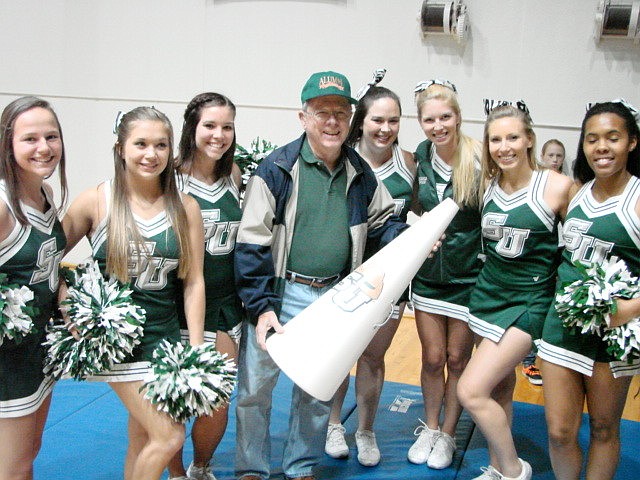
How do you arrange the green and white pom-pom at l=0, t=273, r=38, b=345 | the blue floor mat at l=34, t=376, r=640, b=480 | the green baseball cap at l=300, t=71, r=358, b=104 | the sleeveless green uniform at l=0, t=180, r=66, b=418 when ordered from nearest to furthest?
the green and white pom-pom at l=0, t=273, r=38, b=345, the sleeveless green uniform at l=0, t=180, r=66, b=418, the green baseball cap at l=300, t=71, r=358, b=104, the blue floor mat at l=34, t=376, r=640, b=480

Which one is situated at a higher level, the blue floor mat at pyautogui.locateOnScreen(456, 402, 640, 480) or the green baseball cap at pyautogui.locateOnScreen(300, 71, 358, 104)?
the green baseball cap at pyautogui.locateOnScreen(300, 71, 358, 104)

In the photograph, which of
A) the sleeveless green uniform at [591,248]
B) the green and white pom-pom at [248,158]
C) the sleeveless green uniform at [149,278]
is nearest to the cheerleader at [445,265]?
the sleeveless green uniform at [591,248]

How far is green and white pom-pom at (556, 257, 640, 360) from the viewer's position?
7.73ft

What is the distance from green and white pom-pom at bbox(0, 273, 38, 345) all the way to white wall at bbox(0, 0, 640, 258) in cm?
484

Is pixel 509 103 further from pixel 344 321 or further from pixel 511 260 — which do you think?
pixel 344 321

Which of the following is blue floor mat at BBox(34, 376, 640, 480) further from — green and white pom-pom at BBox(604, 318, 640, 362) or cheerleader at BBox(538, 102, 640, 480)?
green and white pom-pom at BBox(604, 318, 640, 362)

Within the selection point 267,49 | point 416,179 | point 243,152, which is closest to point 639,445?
point 416,179

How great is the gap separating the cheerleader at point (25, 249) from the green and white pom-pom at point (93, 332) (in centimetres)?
7

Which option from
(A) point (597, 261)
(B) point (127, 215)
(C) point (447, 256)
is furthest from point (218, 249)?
(A) point (597, 261)

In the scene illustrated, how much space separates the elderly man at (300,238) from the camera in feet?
8.66

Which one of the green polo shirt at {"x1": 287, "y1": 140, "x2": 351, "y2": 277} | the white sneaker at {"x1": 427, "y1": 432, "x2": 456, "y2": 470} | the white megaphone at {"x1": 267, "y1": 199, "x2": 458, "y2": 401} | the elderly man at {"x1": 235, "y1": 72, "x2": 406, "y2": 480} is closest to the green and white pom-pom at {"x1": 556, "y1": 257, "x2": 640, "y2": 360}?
the white megaphone at {"x1": 267, "y1": 199, "x2": 458, "y2": 401}

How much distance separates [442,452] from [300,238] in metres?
1.48

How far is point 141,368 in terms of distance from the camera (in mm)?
2342

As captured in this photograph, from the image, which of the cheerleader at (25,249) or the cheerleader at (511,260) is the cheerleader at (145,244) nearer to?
the cheerleader at (25,249)
